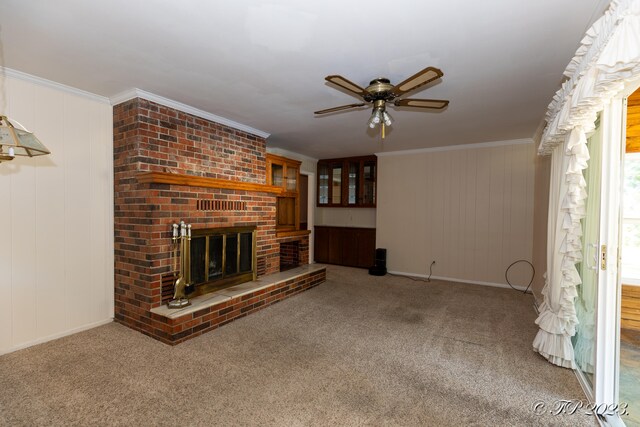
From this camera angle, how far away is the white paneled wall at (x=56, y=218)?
252 centimetres

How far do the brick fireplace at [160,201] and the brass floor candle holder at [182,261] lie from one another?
0.07m

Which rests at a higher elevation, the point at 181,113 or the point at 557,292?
the point at 181,113

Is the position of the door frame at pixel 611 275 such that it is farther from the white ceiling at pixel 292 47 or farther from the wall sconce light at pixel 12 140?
the wall sconce light at pixel 12 140

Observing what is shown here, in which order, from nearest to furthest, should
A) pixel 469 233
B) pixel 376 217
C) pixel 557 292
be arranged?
pixel 557 292 → pixel 469 233 → pixel 376 217

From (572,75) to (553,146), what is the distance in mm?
985

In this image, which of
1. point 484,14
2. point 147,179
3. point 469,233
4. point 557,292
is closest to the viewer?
point 484,14

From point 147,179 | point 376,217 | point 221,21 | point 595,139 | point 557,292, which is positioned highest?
point 221,21

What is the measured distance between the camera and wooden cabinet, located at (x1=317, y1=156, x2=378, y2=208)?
613 centimetres

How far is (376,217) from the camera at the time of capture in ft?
19.9

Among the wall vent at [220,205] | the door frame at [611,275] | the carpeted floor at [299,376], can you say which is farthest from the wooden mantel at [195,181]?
the door frame at [611,275]

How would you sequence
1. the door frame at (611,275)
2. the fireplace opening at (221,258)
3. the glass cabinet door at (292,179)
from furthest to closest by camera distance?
the glass cabinet door at (292,179), the fireplace opening at (221,258), the door frame at (611,275)

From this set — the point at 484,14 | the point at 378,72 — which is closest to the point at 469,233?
the point at 378,72

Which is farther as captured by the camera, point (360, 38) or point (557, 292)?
point (557, 292)

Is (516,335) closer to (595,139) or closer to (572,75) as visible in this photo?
(595,139)
